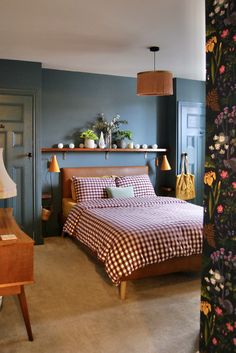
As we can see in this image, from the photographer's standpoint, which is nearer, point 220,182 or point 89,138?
point 220,182

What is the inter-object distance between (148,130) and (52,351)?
4205mm

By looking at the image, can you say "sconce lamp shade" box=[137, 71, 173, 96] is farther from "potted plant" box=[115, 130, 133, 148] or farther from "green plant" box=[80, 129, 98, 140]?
"potted plant" box=[115, 130, 133, 148]

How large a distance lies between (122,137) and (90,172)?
78 cm

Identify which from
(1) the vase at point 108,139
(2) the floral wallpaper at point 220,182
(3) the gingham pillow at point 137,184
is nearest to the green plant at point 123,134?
(1) the vase at point 108,139

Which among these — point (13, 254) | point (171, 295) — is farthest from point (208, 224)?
point (171, 295)

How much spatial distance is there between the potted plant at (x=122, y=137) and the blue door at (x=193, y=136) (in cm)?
89

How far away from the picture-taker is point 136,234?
3270 millimetres

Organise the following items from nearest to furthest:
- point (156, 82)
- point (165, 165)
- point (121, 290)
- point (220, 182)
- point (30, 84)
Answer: point (220, 182)
point (121, 290)
point (156, 82)
point (30, 84)
point (165, 165)

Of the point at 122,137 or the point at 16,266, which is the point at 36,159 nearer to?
the point at 122,137

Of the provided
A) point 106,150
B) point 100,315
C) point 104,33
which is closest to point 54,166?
point 106,150

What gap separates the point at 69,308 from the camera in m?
3.00

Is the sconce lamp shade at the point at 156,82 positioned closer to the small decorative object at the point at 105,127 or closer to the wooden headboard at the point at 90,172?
the small decorative object at the point at 105,127

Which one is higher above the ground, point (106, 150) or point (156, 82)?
point (156, 82)

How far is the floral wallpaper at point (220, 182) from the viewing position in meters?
1.61
